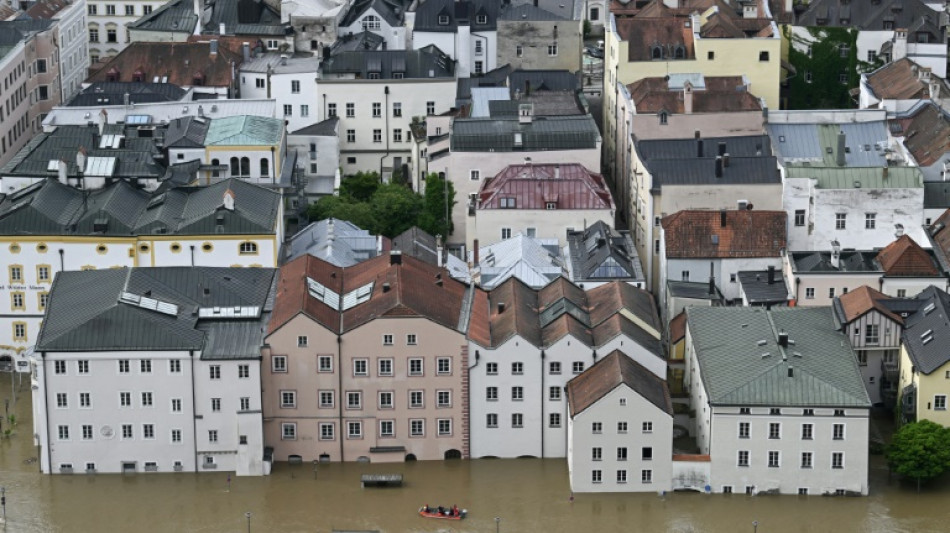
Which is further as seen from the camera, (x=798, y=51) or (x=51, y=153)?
(x=798, y=51)

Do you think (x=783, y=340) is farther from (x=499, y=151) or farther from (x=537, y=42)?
(x=537, y=42)

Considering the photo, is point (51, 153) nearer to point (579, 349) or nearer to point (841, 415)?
point (579, 349)

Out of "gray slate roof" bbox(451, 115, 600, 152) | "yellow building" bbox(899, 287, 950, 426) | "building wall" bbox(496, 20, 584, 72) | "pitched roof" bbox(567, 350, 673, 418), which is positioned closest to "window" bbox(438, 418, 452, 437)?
"pitched roof" bbox(567, 350, 673, 418)

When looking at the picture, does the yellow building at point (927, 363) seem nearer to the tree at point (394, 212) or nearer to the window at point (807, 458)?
the window at point (807, 458)

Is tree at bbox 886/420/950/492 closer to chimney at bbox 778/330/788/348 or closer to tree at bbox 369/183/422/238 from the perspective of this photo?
chimney at bbox 778/330/788/348

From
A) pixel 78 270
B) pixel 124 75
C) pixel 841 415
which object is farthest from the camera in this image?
pixel 124 75

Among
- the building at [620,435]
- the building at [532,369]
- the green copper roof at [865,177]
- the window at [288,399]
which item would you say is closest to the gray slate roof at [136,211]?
the window at [288,399]

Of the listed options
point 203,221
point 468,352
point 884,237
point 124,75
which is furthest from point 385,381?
point 124,75
